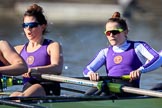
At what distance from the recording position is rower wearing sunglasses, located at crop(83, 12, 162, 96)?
7.11 m

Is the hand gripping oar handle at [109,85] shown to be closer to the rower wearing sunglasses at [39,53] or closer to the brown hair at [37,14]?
the rower wearing sunglasses at [39,53]

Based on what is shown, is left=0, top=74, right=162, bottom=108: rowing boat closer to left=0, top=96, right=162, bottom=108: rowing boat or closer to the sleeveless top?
left=0, top=96, right=162, bottom=108: rowing boat

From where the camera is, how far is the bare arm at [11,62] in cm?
608

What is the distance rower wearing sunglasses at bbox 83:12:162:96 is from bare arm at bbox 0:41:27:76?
1115 millimetres

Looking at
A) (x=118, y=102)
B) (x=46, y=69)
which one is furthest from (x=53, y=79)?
(x=118, y=102)

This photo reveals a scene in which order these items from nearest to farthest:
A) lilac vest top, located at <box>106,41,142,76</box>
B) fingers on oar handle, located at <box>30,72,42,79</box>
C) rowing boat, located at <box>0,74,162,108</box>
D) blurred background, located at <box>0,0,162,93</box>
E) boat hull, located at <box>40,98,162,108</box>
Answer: rowing boat, located at <box>0,74,162,108</box>, boat hull, located at <box>40,98,162,108</box>, fingers on oar handle, located at <box>30,72,42,79</box>, lilac vest top, located at <box>106,41,142,76</box>, blurred background, located at <box>0,0,162,93</box>

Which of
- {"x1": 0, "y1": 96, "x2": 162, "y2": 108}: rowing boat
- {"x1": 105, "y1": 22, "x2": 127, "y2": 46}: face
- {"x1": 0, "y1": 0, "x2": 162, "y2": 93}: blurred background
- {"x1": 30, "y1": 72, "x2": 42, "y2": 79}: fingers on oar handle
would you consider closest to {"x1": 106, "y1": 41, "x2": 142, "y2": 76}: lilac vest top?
{"x1": 105, "y1": 22, "x2": 127, "y2": 46}: face

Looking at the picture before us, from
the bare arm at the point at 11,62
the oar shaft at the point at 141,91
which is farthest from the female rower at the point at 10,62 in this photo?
the oar shaft at the point at 141,91

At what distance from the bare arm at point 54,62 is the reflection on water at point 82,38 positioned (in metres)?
3.30

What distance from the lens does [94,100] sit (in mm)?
6363

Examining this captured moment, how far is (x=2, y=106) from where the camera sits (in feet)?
19.6

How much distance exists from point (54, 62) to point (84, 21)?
19201mm

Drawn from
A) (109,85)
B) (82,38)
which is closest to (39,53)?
(109,85)

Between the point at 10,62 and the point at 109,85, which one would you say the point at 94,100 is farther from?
the point at 10,62
